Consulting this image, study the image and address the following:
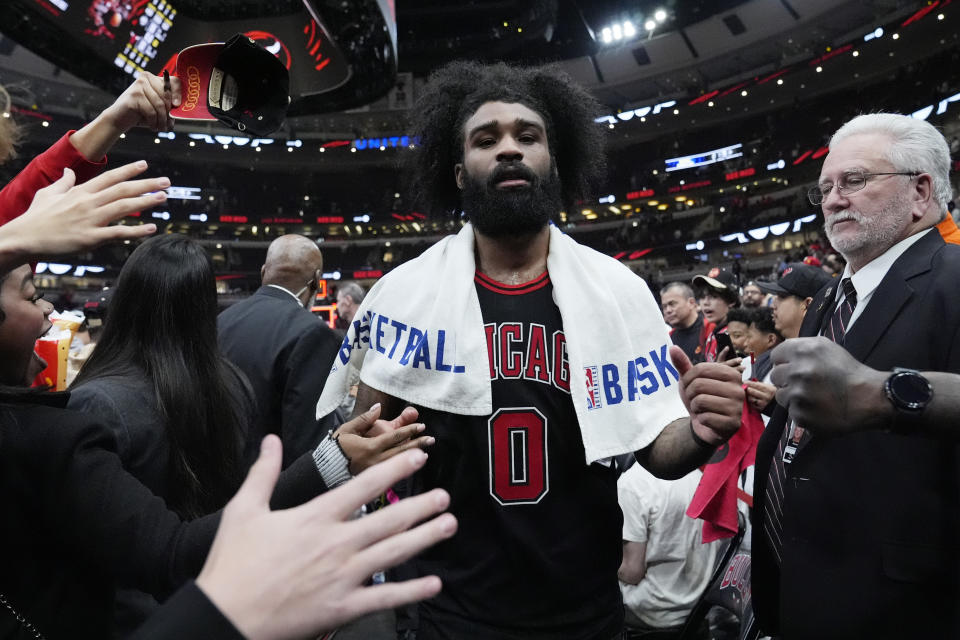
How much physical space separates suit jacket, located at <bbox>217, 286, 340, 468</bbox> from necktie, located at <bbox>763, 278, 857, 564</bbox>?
2079 mm

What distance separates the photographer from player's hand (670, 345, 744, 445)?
60.1 inches

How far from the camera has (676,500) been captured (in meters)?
3.07

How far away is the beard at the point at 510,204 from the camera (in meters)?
1.95

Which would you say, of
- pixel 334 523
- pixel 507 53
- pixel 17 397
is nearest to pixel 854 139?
pixel 334 523

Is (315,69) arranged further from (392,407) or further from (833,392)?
(833,392)

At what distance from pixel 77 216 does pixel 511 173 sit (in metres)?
1.29

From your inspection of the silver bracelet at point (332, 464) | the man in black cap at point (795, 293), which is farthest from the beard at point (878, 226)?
the man in black cap at point (795, 293)

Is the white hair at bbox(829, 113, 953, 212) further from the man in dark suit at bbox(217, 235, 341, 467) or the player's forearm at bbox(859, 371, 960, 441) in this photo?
the man in dark suit at bbox(217, 235, 341, 467)

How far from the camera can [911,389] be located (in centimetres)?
143

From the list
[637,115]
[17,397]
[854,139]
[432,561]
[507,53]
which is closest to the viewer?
[17,397]

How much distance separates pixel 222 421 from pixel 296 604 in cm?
130

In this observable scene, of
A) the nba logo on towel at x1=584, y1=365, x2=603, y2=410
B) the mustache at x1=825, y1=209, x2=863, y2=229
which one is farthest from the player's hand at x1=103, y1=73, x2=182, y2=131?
the mustache at x1=825, y1=209, x2=863, y2=229

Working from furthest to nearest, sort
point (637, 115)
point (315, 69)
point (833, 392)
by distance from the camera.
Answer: point (637, 115)
point (315, 69)
point (833, 392)

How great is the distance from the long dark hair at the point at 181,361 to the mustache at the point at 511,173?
1.00 m
